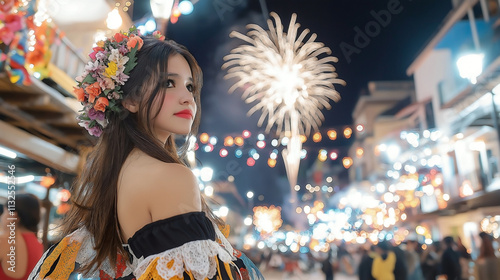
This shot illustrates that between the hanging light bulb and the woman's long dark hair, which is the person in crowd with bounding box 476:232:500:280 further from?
the hanging light bulb

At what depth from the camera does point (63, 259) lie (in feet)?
4.75

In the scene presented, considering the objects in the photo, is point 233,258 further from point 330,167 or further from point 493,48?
point 330,167

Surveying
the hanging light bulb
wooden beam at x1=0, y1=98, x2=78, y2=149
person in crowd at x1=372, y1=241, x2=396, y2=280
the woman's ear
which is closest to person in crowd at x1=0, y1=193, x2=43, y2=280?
the woman's ear

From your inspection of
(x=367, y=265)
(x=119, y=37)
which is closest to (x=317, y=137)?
(x=367, y=265)

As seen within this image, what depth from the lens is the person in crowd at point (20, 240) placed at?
2688mm

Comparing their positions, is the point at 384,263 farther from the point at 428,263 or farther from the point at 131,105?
the point at 131,105

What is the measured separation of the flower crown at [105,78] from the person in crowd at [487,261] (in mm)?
6549

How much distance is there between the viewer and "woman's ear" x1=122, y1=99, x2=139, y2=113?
154 centimetres

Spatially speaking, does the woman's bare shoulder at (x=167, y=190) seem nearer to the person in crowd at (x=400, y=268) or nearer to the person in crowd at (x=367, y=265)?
the person in crowd at (x=400, y=268)

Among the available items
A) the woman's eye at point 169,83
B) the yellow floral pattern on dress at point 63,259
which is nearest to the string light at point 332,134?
the woman's eye at point 169,83

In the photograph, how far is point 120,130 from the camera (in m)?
1.52

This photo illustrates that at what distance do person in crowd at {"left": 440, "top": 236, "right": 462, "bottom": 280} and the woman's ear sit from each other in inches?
309

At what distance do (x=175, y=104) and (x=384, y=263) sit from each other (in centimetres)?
736

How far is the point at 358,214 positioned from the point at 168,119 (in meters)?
40.6
